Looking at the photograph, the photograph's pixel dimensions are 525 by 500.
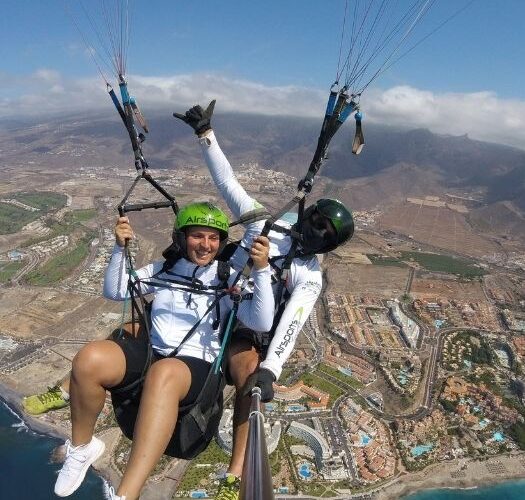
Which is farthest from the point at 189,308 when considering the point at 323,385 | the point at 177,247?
the point at 323,385

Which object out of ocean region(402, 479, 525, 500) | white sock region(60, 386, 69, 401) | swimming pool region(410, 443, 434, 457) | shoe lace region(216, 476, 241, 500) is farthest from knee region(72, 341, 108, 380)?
swimming pool region(410, 443, 434, 457)

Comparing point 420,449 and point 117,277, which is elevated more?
point 117,277

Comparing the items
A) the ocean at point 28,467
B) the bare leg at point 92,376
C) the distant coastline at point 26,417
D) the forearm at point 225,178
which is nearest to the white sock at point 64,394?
the bare leg at point 92,376

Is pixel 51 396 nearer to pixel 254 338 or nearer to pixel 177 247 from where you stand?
pixel 177 247

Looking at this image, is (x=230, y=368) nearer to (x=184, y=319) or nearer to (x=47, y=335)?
(x=184, y=319)

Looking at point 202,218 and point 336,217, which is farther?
point 336,217

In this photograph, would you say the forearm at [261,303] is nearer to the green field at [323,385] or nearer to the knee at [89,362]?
the knee at [89,362]

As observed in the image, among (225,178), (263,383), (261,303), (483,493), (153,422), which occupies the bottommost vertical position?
(483,493)

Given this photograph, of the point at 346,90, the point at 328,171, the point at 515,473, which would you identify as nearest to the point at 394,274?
the point at 515,473
